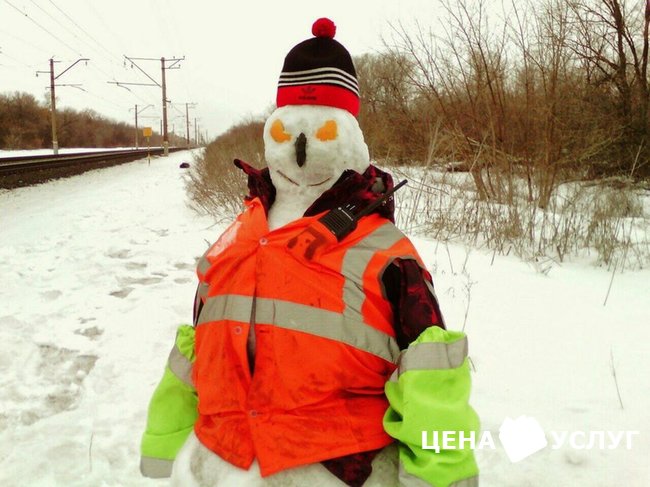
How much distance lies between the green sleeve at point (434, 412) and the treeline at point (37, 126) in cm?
4739

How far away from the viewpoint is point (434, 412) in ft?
3.23

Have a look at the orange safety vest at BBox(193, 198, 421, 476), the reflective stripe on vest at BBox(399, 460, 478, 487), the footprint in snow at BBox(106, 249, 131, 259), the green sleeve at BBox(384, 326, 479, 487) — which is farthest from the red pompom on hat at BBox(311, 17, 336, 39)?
the footprint in snow at BBox(106, 249, 131, 259)

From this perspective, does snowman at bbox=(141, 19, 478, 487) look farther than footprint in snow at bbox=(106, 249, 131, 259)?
No

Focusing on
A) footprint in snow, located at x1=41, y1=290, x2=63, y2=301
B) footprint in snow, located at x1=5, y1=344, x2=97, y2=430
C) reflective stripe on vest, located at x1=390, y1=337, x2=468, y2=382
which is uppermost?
reflective stripe on vest, located at x1=390, y1=337, x2=468, y2=382

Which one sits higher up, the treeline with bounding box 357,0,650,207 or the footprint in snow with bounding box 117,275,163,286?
the treeline with bounding box 357,0,650,207

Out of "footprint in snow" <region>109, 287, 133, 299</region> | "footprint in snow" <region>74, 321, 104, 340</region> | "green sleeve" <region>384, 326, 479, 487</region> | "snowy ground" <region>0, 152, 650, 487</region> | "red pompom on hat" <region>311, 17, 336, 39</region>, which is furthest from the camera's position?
"footprint in snow" <region>109, 287, 133, 299</region>

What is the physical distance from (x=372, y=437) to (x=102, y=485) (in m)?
1.58

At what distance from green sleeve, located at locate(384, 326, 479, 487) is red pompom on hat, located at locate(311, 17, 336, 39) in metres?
0.84

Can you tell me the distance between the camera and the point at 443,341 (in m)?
1.03

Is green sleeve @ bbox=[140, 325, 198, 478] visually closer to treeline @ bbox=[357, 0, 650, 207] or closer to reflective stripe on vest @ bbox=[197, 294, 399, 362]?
reflective stripe on vest @ bbox=[197, 294, 399, 362]

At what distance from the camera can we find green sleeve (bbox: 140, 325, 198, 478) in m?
1.28

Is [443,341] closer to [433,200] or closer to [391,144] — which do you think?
[433,200]

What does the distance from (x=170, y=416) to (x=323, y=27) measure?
3.68ft

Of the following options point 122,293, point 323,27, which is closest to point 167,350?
point 122,293
